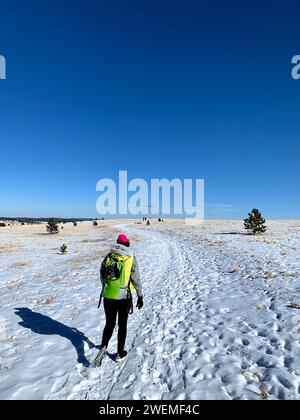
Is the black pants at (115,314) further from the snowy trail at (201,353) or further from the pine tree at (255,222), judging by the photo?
the pine tree at (255,222)

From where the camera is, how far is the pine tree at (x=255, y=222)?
43731mm

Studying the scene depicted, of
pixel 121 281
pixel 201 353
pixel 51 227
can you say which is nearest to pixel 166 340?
pixel 201 353

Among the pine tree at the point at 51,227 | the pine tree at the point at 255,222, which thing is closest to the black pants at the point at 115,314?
the pine tree at the point at 255,222

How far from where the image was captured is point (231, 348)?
744 cm

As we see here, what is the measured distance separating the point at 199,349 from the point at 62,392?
335cm

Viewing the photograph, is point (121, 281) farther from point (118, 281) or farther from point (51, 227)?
point (51, 227)

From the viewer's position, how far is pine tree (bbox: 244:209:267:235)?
43731mm

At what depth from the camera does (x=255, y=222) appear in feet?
144

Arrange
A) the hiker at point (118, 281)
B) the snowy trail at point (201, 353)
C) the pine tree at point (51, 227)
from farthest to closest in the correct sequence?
1. the pine tree at point (51, 227)
2. the hiker at point (118, 281)
3. the snowy trail at point (201, 353)

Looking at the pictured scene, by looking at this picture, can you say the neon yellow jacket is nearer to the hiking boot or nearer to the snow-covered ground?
the hiking boot
